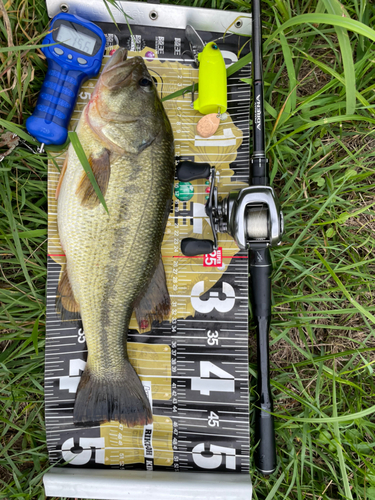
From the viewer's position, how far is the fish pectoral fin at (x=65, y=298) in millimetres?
2021

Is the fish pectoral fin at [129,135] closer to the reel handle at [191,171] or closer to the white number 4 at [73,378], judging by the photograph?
the reel handle at [191,171]

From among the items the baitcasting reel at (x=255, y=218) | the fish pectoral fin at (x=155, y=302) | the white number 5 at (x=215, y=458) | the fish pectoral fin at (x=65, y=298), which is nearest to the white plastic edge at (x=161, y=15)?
the baitcasting reel at (x=255, y=218)

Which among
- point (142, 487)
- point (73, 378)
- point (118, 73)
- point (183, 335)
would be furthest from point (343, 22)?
point (142, 487)

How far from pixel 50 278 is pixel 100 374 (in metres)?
0.68

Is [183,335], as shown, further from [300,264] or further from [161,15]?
[161,15]

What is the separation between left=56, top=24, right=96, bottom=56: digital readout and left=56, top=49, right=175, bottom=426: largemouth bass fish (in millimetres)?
269

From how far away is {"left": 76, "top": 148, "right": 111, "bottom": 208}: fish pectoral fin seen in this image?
5.61ft

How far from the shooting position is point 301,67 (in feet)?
→ 7.18

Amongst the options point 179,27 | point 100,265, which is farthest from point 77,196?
point 179,27

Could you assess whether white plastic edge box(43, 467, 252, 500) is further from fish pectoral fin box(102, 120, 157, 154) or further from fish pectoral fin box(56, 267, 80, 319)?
fish pectoral fin box(102, 120, 157, 154)

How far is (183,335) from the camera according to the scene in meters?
2.11

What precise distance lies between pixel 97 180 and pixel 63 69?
0.79m

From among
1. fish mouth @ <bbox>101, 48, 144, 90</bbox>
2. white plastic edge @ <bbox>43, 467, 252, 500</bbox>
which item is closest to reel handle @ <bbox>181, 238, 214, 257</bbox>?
fish mouth @ <bbox>101, 48, 144, 90</bbox>

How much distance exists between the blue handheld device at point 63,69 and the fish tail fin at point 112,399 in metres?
1.45
